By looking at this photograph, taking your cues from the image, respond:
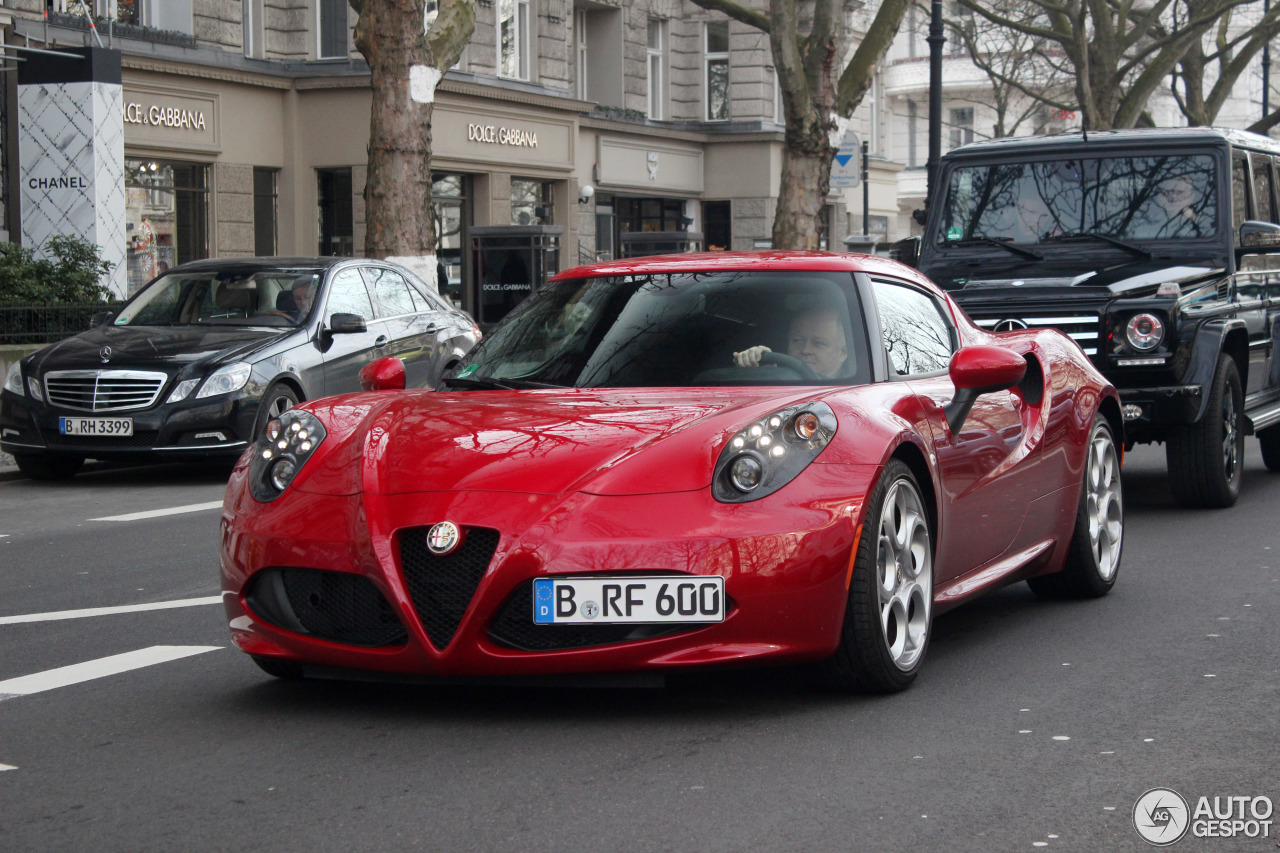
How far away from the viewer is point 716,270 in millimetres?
5879

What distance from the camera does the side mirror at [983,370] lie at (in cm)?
554

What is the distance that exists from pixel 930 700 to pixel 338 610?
170 cm

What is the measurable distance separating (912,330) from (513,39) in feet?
86.9

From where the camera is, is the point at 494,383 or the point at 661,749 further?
the point at 494,383

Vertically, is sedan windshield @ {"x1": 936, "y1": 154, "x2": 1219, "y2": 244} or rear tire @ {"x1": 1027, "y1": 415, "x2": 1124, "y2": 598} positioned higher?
sedan windshield @ {"x1": 936, "y1": 154, "x2": 1219, "y2": 244}

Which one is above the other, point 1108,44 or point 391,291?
point 1108,44

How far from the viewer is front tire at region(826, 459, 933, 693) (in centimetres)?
477

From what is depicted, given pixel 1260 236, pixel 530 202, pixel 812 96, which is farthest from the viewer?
pixel 530 202

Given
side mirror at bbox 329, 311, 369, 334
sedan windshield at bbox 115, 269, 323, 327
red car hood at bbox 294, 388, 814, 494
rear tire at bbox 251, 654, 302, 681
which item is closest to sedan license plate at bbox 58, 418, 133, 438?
sedan windshield at bbox 115, 269, 323, 327

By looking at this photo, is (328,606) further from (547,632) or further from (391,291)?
(391,291)

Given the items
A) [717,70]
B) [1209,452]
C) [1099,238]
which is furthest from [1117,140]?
[717,70]

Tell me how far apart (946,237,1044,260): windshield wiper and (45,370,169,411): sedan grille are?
5.30 m

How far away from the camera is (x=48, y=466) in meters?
12.2

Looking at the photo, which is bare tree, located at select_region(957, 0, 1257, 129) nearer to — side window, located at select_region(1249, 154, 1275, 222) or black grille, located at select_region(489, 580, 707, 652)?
side window, located at select_region(1249, 154, 1275, 222)
